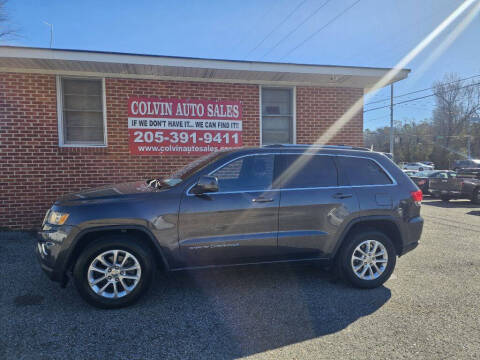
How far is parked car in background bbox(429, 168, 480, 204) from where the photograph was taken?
1287 centimetres

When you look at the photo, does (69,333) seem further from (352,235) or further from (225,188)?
(352,235)

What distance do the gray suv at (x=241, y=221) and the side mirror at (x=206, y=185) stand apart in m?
0.01

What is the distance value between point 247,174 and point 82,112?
16.7 feet

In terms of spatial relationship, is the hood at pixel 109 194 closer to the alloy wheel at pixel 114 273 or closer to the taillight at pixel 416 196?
the alloy wheel at pixel 114 273

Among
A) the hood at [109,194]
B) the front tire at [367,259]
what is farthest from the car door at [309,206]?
the hood at [109,194]

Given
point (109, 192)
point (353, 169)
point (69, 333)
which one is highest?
point (353, 169)

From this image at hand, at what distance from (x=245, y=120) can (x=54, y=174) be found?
4426 millimetres

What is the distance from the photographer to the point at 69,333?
301cm

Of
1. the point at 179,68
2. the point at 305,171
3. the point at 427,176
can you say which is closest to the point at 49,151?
the point at 179,68

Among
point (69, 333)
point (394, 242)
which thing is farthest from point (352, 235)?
point (69, 333)

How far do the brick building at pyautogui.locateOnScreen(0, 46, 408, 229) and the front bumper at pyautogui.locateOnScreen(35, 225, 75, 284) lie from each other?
3887 mm

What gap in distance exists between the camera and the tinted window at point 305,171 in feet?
13.0

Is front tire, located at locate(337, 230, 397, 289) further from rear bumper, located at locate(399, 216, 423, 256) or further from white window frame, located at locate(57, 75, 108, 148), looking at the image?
white window frame, located at locate(57, 75, 108, 148)

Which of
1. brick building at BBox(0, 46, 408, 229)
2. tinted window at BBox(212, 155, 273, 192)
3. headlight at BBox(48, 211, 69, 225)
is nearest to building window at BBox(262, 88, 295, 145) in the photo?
brick building at BBox(0, 46, 408, 229)
